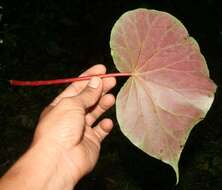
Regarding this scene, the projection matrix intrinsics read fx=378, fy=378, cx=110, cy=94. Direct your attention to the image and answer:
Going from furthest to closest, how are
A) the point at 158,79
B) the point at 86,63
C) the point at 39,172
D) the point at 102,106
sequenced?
the point at 86,63 < the point at 102,106 < the point at 39,172 < the point at 158,79

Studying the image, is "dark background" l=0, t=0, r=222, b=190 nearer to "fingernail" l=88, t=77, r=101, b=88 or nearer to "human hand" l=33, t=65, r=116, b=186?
"human hand" l=33, t=65, r=116, b=186

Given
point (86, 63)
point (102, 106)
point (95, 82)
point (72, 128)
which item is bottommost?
point (86, 63)

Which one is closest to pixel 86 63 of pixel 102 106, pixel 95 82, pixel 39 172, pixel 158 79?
pixel 102 106

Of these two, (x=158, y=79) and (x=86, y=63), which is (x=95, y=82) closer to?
(x=158, y=79)

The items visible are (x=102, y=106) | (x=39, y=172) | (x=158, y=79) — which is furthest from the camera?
(x=102, y=106)

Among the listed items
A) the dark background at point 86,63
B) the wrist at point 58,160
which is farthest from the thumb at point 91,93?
the dark background at point 86,63

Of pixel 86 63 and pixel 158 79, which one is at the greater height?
pixel 158 79

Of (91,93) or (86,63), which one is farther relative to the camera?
(86,63)
